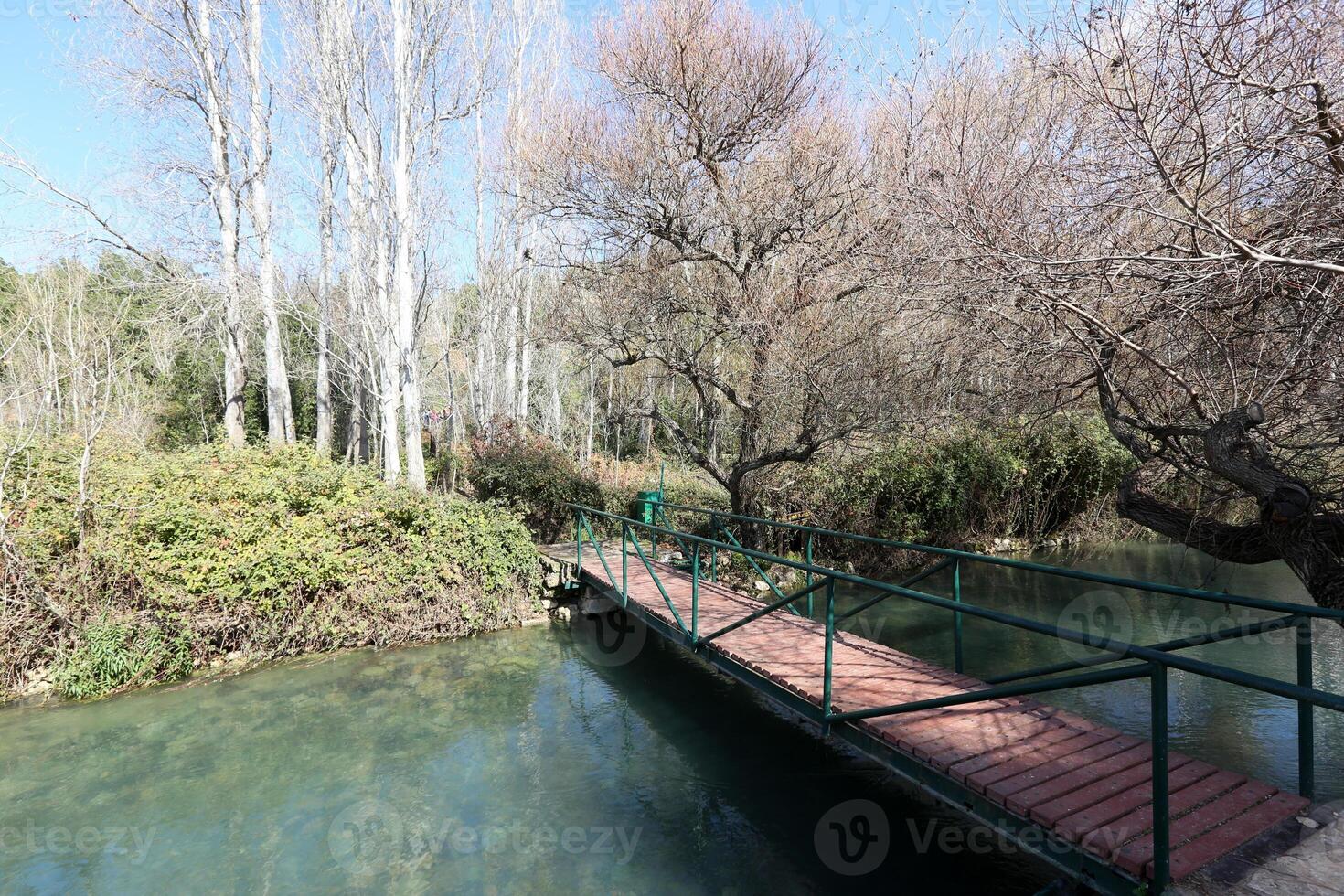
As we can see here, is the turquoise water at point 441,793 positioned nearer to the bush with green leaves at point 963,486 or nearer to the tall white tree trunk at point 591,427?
the bush with green leaves at point 963,486

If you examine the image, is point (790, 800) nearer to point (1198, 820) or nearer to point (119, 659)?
point (1198, 820)

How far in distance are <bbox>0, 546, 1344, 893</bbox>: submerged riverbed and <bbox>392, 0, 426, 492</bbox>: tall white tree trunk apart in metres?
3.90

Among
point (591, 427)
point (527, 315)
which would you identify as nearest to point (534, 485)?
point (591, 427)

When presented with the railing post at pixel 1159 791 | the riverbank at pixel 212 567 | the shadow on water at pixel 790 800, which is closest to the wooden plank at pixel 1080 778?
the railing post at pixel 1159 791

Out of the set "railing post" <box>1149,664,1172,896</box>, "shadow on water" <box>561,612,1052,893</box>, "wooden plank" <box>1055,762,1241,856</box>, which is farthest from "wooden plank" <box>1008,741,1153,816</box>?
"shadow on water" <box>561,612,1052,893</box>

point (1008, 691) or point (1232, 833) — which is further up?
point (1008, 691)

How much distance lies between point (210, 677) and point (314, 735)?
1.89 m

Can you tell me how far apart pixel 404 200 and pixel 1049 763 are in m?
9.85

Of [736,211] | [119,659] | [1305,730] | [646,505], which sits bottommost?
[119,659]

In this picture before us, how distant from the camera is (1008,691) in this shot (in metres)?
3.33

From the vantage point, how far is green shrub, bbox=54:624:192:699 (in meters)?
6.54

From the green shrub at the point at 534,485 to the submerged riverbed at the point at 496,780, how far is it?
378cm

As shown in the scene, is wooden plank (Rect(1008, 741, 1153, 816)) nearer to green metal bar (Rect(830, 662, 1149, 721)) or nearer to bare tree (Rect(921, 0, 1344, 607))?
green metal bar (Rect(830, 662, 1149, 721))

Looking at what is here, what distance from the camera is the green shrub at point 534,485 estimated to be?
37.0 feet
